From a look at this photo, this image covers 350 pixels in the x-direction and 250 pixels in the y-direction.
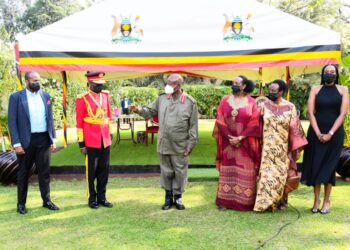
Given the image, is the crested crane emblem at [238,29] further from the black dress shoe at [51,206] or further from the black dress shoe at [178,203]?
the black dress shoe at [51,206]

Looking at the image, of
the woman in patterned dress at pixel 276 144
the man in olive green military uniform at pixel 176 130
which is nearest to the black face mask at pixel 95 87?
the man in olive green military uniform at pixel 176 130

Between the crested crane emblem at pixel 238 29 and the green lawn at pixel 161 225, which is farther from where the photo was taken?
the crested crane emblem at pixel 238 29

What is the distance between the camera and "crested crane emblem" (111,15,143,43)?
22.7 ft

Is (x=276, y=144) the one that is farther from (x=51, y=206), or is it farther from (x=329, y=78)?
(x=51, y=206)

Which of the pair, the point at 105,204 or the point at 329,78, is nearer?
the point at 329,78

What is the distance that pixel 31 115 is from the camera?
16.7 feet

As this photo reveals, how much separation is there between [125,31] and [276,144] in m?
3.35

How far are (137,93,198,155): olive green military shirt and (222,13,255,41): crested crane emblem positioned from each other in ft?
7.20

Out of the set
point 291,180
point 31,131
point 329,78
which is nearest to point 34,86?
point 31,131

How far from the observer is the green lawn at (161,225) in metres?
4.20

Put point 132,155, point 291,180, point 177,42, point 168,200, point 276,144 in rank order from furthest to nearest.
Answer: point 132,155
point 177,42
point 168,200
point 291,180
point 276,144

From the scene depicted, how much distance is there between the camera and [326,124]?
16.4ft

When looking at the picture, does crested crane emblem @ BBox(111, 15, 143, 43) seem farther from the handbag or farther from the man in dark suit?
the handbag

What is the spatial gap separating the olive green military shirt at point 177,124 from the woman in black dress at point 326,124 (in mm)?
1439
